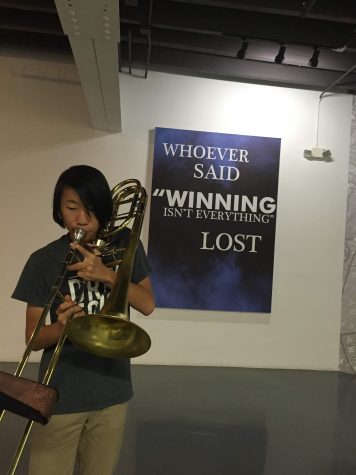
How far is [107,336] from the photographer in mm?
1050

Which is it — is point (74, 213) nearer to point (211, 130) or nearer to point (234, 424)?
point (234, 424)

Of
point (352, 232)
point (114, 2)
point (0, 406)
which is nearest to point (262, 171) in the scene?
point (352, 232)

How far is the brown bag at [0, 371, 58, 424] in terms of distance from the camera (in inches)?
29.3

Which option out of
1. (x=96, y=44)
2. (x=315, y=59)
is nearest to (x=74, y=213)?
(x=96, y=44)

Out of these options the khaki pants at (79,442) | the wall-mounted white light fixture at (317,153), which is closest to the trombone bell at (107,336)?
the khaki pants at (79,442)

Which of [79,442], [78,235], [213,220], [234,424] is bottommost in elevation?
[234,424]

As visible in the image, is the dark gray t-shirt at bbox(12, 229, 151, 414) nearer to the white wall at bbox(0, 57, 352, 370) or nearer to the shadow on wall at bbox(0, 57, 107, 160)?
the white wall at bbox(0, 57, 352, 370)

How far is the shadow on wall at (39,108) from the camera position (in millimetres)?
3729

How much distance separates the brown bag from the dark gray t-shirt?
0.33 m

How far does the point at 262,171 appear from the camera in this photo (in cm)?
400

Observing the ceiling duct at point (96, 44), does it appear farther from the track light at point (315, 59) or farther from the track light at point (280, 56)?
the track light at point (315, 59)

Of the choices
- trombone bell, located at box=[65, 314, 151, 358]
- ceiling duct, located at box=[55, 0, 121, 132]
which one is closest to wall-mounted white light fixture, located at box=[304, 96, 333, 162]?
ceiling duct, located at box=[55, 0, 121, 132]

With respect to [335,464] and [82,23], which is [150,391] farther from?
[82,23]

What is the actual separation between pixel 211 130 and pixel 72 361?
320 centimetres
